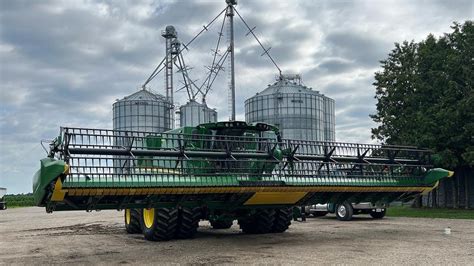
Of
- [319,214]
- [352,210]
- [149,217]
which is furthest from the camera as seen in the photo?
[319,214]

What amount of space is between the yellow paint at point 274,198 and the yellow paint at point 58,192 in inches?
160

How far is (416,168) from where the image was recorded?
14281 millimetres

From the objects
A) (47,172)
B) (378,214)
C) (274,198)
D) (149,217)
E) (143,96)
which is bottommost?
(378,214)

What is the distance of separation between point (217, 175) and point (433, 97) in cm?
2143

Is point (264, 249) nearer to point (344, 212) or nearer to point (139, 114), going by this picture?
point (344, 212)

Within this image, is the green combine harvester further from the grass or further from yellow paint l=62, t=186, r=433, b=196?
the grass

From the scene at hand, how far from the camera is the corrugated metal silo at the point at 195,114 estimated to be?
134 ft

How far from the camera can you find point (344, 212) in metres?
22.0

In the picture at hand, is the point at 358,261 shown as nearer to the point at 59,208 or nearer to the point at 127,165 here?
the point at 127,165

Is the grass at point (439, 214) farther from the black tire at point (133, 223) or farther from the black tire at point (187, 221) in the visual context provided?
the black tire at point (187, 221)

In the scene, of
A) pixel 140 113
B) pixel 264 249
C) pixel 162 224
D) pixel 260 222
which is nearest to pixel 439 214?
pixel 260 222

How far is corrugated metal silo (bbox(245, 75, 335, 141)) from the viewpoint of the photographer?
36.3 meters

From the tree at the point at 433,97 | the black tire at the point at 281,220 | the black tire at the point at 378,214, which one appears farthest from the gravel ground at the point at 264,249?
the tree at the point at 433,97

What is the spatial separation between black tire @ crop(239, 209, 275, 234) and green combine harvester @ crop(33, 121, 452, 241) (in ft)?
0.10
